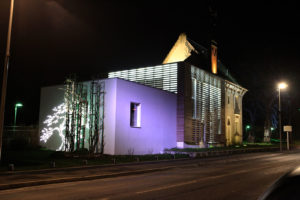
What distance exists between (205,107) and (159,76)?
678cm

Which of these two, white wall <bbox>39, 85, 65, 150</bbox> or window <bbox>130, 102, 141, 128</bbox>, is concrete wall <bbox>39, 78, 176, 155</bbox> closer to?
white wall <bbox>39, 85, 65, 150</bbox>

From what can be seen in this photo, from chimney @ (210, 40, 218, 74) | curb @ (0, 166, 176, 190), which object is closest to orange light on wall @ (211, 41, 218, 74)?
chimney @ (210, 40, 218, 74)

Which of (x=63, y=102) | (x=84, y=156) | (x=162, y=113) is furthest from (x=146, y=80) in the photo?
(x=84, y=156)

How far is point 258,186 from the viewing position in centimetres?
1139

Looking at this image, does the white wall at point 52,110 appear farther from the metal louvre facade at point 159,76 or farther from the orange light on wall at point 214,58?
the orange light on wall at point 214,58

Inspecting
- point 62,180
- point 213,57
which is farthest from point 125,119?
point 213,57

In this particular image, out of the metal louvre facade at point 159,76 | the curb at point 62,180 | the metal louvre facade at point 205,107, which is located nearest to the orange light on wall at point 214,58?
the metal louvre facade at point 205,107

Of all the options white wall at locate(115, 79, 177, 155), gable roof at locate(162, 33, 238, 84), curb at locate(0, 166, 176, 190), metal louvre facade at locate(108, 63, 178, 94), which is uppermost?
gable roof at locate(162, 33, 238, 84)

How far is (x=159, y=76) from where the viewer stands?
105 feet

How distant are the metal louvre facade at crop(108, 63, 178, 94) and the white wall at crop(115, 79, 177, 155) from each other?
1.51 m

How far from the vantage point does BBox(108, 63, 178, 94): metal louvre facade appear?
31469 millimetres

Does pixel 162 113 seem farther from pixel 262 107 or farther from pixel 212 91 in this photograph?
pixel 262 107

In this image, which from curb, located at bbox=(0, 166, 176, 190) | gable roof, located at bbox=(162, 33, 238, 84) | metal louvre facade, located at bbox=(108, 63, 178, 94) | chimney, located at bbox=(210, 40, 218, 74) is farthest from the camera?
chimney, located at bbox=(210, 40, 218, 74)

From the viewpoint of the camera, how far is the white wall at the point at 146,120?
81.0 feet
